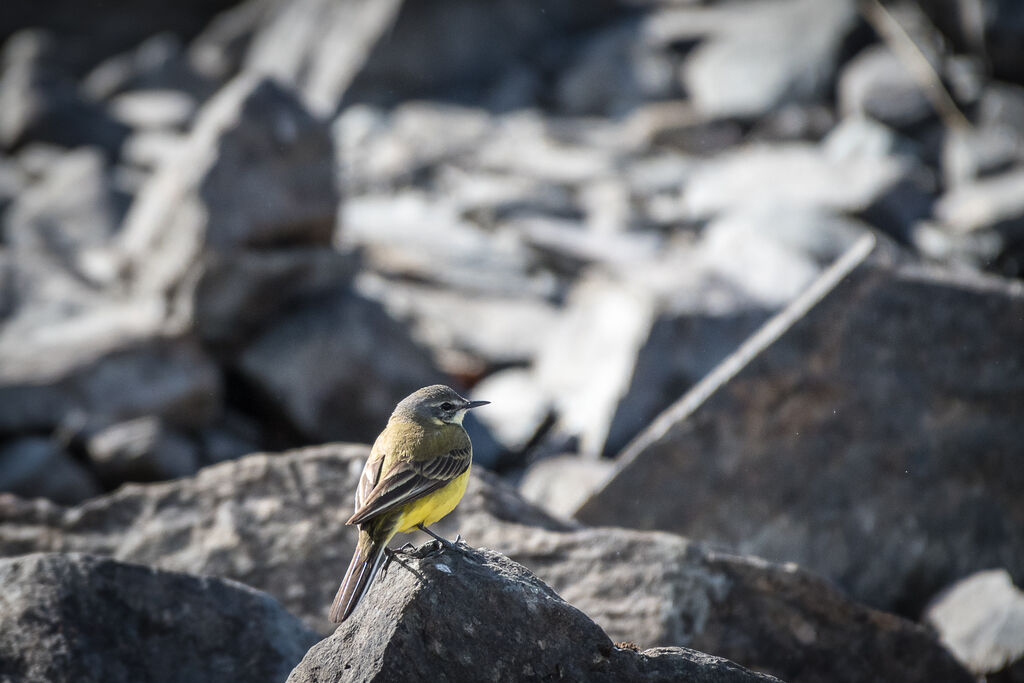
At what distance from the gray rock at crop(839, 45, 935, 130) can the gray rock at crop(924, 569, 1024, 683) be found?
10.7 meters

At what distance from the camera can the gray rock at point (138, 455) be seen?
8.89m

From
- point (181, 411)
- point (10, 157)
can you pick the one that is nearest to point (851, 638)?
point (181, 411)

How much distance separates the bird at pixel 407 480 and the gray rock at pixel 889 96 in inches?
510

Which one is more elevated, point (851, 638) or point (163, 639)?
point (163, 639)

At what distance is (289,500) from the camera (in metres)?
5.80

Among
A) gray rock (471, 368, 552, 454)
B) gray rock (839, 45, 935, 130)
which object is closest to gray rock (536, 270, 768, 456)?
gray rock (471, 368, 552, 454)

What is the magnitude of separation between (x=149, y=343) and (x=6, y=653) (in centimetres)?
613

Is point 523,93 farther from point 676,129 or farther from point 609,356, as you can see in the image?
point 609,356

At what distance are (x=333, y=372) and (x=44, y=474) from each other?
2.86 m

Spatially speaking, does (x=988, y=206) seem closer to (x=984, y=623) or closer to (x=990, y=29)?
(x=990, y=29)

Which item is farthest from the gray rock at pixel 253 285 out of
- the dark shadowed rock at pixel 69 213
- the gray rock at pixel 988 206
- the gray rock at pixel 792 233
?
the gray rock at pixel 988 206

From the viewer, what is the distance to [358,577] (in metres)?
3.91

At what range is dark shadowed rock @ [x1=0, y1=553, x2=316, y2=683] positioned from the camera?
416 centimetres

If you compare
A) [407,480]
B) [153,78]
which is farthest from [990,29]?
[153,78]
